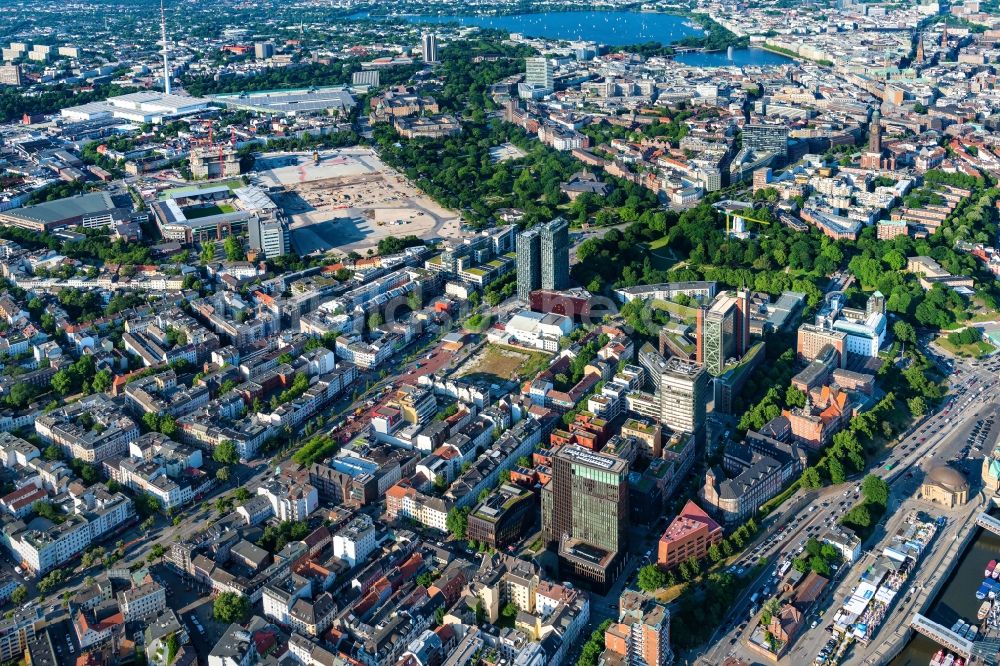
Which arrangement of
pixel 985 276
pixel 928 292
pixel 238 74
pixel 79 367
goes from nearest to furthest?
pixel 79 367 < pixel 928 292 < pixel 985 276 < pixel 238 74

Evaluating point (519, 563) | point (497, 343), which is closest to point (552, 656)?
point (519, 563)

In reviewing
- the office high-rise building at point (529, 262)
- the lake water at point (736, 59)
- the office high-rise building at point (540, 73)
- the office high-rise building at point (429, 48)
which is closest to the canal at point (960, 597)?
the office high-rise building at point (529, 262)

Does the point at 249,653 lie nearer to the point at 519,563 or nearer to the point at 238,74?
the point at 519,563

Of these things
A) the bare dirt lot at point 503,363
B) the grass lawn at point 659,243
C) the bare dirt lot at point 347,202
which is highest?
the bare dirt lot at point 347,202

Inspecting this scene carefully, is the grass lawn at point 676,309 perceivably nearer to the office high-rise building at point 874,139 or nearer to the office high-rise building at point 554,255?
the office high-rise building at point 554,255

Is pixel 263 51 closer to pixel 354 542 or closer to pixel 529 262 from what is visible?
pixel 529 262

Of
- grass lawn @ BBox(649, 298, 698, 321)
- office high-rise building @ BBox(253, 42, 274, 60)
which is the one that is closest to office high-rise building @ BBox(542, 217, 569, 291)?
grass lawn @ BBox(649, 298, 698, 321)
